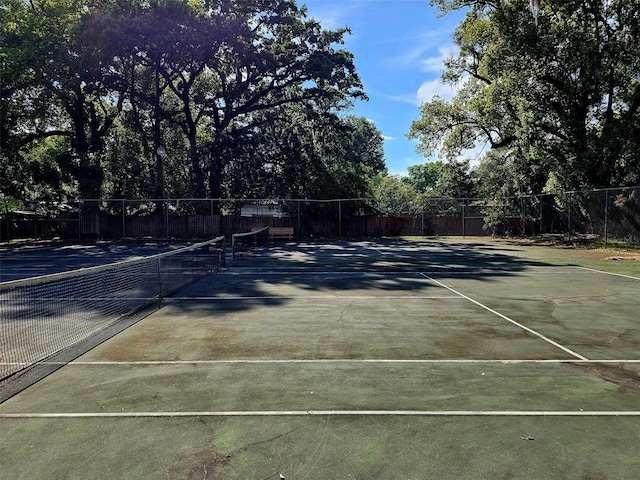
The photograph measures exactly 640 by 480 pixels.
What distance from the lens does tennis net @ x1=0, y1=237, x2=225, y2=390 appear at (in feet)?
18.5

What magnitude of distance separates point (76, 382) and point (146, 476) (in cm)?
229

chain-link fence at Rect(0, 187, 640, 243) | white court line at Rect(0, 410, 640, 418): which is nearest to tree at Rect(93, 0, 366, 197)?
chain-link fence at Rect(0, 187, 640, 243)

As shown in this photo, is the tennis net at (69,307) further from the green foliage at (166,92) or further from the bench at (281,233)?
the green foliage at (166,92)

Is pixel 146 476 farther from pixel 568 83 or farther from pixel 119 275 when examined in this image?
pixel 568 83

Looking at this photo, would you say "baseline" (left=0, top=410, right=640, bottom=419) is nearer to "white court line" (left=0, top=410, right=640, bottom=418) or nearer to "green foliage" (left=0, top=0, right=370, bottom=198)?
"white court line" (left=0, top=410, right=640, bottom=418)

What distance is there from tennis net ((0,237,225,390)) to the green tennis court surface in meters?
0.67

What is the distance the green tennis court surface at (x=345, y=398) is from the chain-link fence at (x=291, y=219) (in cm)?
2323

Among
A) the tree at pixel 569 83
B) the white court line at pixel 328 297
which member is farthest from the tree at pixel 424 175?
the white court line at pixel 328 297

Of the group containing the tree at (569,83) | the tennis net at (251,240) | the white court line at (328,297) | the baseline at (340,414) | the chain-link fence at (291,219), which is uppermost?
the tree at (569,83)

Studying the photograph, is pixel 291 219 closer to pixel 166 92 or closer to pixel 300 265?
pixel 300 265

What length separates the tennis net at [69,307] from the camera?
222 inches

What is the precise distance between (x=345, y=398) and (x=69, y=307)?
6.93 metres

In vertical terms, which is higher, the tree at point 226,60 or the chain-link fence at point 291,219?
the tree at point 226,60

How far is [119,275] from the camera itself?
1183 centimetres
